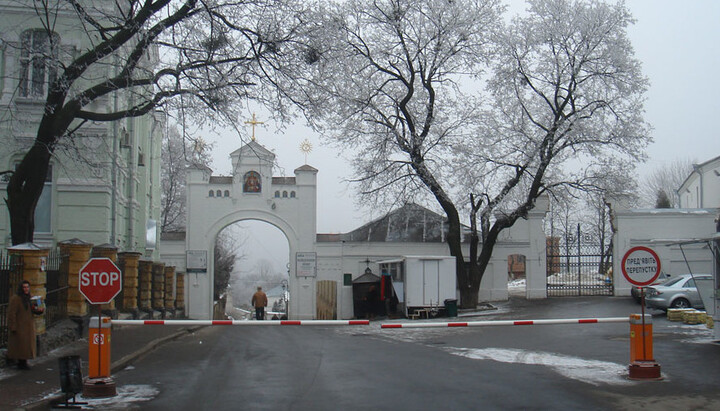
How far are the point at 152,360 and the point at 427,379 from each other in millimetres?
6097

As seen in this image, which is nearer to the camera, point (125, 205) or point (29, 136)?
point (29, 136)

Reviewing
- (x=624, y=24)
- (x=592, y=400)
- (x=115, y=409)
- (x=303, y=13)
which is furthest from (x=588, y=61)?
(x=115, y=409)

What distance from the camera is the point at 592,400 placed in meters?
10.3

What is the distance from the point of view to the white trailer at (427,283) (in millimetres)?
30344

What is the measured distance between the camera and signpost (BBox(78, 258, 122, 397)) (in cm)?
1055

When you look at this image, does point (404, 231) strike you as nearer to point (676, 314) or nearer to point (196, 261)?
point (196, 261)

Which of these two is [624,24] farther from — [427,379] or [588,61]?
[427,379]

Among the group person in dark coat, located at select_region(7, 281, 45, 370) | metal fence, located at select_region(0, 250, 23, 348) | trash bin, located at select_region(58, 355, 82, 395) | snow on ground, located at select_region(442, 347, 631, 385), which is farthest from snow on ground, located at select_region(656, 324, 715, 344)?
metal fence, located at select_region(0, 250, 23, 348)

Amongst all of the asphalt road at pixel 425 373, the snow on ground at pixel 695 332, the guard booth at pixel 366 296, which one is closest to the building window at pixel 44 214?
the asphalt road at pixel 425 373

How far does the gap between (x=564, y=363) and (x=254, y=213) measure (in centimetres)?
2824

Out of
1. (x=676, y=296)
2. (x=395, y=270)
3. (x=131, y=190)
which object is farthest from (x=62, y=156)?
(x=676, y=296)

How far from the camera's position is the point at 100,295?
10.8 m

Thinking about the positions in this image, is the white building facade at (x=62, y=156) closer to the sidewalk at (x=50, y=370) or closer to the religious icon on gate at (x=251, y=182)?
the sidewalk at (x=50, y=370)

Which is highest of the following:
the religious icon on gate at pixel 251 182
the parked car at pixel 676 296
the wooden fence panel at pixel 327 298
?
the religious icon on gate at pixel 251 182
